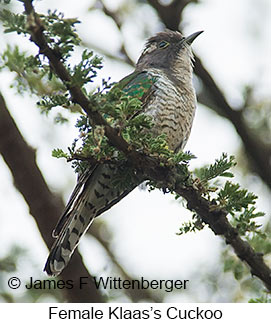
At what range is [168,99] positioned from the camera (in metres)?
4.20

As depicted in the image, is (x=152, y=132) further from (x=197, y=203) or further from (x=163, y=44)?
(x=163, y=44)

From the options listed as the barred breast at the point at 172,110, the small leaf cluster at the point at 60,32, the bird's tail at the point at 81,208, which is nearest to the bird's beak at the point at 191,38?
the barred breast at the point at 172,110

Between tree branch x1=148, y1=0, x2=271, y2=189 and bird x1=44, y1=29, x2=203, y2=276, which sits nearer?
bird x1=44, y1=29, x2=203, y2=276

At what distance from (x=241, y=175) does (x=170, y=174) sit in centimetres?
243

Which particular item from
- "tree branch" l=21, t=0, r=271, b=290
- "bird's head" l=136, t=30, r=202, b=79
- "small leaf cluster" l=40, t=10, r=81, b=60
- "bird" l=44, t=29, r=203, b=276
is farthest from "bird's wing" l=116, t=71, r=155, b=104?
"small leaf cluster" l=40, t=10, r=81, b=60

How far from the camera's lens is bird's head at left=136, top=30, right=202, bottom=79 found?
5.06 meters

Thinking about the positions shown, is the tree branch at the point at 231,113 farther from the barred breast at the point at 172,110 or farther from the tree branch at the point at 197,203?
the tree branch at the point at 197,203

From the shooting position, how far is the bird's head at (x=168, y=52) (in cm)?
506

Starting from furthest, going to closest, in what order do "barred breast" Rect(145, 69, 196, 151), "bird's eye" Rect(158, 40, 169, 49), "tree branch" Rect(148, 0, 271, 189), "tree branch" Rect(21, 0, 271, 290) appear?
"bird's eye" Rect(158, 40, 169, 49) → "tree branch" Rect(148, 0, 271, 189) → "barred breast" Rect(145, 69, 196, 151) → "tree branch" Rect(21, 0, 271, 290)

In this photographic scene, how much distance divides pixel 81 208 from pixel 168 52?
6.87 feet

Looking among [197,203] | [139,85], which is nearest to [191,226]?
[197,203]

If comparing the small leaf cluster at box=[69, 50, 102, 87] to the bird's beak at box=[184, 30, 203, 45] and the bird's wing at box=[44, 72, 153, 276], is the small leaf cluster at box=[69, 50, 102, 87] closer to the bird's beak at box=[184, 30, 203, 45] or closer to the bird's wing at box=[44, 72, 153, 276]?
the bird's wing at box=[44, 72, 153, 276]

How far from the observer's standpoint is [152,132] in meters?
4.05

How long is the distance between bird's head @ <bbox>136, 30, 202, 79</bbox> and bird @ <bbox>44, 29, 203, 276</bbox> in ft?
0.63
